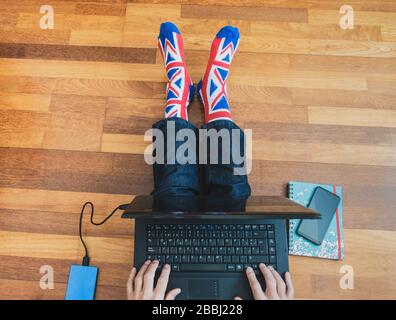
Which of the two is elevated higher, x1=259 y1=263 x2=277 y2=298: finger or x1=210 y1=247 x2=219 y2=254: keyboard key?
x1=210 y1=247 x2=219 y2=254: keyboard key

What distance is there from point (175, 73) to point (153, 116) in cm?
17

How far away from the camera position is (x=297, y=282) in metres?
0.89

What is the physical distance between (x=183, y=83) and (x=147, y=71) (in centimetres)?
17

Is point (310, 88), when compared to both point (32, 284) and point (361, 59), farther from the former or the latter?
point (32, 284)

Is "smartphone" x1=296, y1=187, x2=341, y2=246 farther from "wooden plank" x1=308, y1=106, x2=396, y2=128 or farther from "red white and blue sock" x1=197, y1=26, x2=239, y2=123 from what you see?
"red white and blue sock" x1=197, y1=26, x2=239, y2=123

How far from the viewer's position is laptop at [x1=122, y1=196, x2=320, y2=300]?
0.71 m

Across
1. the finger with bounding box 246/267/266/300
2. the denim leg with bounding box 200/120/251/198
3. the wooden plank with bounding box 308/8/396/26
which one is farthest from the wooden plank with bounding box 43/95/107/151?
the wooden plank with bounding box 308/8/396/26

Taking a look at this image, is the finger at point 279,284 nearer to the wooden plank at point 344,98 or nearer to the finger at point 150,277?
the finger at point 150,277

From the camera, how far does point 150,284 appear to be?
70 centimetres

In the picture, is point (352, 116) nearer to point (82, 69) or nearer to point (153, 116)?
point (153, 116)

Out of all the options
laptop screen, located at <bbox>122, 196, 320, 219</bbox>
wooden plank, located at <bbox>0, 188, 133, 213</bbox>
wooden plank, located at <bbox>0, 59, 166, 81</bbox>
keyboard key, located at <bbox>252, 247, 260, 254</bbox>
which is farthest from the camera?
wooden plank, located at <bbox>0, 59, 166, 81</bbox>

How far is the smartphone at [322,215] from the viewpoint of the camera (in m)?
0.90

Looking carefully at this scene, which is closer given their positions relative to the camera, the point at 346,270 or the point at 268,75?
the point at 346,270
